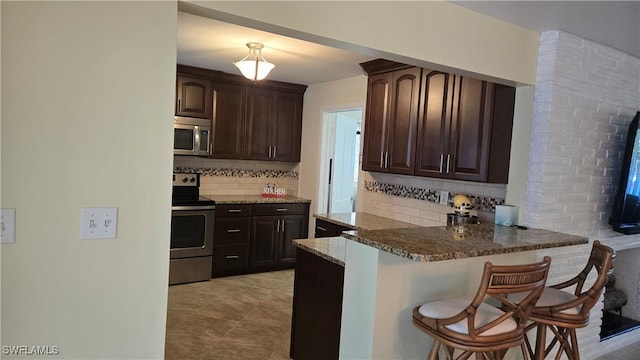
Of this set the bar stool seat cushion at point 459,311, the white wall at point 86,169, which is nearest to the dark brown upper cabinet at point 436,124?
the bar stool seat cushion at point 459,311

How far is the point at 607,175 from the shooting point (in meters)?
3.22

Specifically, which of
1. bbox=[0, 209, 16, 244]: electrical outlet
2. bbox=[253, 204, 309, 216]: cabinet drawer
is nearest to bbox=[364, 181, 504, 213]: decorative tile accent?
bbox=[253, 204, 309, 216]: cabinet drawer

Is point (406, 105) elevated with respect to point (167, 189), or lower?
elevated

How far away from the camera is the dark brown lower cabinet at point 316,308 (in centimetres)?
244

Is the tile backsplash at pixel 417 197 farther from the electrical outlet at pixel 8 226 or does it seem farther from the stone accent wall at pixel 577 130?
the electrical outlet at pixel 8 226

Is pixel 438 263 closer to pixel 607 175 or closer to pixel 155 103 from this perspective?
pixel 155 103

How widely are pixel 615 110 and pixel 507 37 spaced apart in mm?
1235

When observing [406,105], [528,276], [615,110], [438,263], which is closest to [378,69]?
[406,105]

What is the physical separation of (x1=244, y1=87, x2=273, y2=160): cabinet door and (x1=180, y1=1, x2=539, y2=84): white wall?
316 centimetres

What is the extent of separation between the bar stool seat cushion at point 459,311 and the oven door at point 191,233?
124 inches

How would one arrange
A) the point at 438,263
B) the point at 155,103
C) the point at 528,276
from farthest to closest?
1. the point at 438,263
2. the point at 528,276
3. the point at 155,103

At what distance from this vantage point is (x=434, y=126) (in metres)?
3.46

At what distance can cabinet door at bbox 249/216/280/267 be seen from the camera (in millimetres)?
5047

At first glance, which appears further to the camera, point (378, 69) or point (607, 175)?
point (378, 69)
